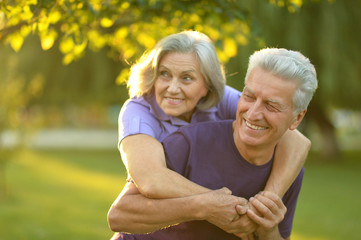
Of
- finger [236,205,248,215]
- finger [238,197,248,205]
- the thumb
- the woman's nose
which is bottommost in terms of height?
finger [236,205,248,215]

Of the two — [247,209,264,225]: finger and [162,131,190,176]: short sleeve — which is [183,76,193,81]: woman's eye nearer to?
[162,131,190,176]: short sleeve

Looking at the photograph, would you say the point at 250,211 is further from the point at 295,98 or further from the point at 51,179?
the point at 51,179

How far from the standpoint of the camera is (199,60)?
3084 mm

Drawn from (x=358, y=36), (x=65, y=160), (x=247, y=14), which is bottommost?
(x=65, y=160)

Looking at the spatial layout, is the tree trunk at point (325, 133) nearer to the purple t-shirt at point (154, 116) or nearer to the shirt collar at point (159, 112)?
the purple t-shirt at point (154, 116)

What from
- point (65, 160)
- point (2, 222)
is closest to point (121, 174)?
point (65, 160)

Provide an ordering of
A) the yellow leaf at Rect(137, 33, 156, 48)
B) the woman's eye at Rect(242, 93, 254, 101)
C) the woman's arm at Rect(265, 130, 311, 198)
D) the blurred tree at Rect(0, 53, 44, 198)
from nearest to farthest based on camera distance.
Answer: the woman's eye at Rect(242, 93, 254, 101) → the woman's arm at Rect(265, 130, 311, 198) → the yellow leaf at Rect(137, 33, 156, 48) → the blurred tree at Rect(0, 53, 44, 198)

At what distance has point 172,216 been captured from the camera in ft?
7.90

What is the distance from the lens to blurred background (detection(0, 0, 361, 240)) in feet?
13.2

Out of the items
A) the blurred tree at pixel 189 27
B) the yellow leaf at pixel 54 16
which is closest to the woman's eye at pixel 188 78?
the blurred tree at pixel 189 27

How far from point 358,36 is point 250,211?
1462cm

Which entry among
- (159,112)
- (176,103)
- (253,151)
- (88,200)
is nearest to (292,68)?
(253,151)

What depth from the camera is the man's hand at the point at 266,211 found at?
2.45m

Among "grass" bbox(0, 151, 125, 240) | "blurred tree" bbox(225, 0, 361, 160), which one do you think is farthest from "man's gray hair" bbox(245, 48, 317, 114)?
"blurred tree" bbox(225, 0, 361, 160)
